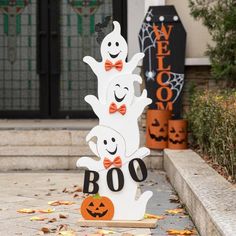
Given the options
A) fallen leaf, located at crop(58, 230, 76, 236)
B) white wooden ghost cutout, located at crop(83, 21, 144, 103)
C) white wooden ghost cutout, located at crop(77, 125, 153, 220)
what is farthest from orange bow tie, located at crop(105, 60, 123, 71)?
fallen leaf, located at crop(58, 230, 76, 236)

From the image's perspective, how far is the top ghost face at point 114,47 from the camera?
20.6ft

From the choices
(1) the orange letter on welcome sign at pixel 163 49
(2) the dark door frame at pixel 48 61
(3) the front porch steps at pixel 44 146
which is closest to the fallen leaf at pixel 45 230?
(3) the front porch steps at pixel 44 146

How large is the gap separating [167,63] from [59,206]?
164 inches

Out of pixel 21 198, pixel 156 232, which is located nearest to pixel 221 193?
pixel 156 232

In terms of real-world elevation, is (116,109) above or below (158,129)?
above

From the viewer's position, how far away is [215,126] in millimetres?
8141

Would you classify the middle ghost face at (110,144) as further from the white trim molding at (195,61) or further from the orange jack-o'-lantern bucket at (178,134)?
the white trim molding at (195,61)

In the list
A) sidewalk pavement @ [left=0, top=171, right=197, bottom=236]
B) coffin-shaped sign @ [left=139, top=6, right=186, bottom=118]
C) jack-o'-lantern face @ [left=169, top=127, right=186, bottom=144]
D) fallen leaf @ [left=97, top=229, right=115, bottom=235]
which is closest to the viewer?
fallen leaf @ [left=97, top=229, right=115, bottom=235]

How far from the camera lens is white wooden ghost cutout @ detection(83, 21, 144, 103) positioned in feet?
20.5

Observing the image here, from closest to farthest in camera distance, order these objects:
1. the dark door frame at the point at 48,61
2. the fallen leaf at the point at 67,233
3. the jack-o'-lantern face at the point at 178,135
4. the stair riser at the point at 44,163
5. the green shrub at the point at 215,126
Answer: the fallen leaf at the point at 67,233 < the green shrub at the point at 215,126 < the jack-o'-lantern face at the point at 178,135 < the stair riser at the point at 44,163 < the dark door frame at the point at 48,61

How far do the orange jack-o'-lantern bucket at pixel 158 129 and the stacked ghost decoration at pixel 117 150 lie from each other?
376 cm

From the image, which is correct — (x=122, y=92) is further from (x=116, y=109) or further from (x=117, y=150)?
(x=117, y=150)

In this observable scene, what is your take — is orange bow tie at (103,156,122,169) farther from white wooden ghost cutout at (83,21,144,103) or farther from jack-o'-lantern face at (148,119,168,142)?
jack-o'-lantern face at (148,119,168,142)

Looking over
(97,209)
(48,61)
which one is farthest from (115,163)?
(48,61)
